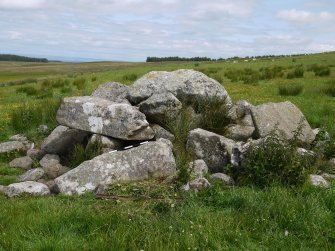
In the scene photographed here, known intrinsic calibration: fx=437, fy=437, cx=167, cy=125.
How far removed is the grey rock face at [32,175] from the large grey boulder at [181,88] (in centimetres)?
354

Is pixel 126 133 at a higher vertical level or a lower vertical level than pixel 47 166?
higher

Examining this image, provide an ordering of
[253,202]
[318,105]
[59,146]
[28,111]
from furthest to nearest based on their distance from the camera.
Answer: [318,105] → [28,111] → [59,146] → [253,202]

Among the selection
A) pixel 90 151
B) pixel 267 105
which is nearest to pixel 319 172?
pixel 267 105

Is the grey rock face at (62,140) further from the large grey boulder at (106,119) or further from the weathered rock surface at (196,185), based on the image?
the weathered rock surface at (196,185)

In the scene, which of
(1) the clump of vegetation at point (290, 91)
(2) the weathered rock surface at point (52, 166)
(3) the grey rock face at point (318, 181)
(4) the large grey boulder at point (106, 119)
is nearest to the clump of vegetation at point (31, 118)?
(4) the large grey boulder at point (106, 119)

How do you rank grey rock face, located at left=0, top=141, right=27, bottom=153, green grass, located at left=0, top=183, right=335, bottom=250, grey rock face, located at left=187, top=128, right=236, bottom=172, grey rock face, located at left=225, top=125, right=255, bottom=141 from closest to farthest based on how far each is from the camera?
green grass, located at left=0, top=183, right=335, bottom=250 < grey rock face, located at left=187, top=128, right=236, bottom=172 < grey rock face, located at left=225, top=125, right=255, bottom=141 < grey rock face, located at left=0, top=141, right=27, bottom=153

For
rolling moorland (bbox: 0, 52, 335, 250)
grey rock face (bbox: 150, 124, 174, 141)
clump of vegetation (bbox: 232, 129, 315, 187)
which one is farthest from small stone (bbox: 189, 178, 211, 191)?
grey rock face (bbox: 150, 124, 174, 141)

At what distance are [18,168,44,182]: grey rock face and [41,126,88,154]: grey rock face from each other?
1.33 meters

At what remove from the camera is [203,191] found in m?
7.22

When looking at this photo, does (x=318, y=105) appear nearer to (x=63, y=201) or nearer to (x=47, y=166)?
(x=47, y=166)

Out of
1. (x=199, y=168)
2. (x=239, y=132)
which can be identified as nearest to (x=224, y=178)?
(x=199, y=168)

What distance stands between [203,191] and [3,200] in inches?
133

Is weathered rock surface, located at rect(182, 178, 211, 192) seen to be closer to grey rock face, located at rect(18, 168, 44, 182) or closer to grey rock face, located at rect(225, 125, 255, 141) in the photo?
grey rock face, located at rect(225, 125, 255, 141)

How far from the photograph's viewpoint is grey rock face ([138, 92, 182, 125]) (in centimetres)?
1074
